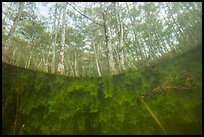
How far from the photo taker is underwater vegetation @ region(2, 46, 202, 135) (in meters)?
2.90

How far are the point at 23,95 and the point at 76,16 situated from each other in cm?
1555

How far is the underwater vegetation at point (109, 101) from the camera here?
290cm

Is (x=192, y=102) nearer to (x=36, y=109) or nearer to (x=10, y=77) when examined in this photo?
(x=36, y=109)

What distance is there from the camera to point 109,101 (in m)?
3.22

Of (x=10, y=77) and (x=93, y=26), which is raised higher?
(x=93, y=26)

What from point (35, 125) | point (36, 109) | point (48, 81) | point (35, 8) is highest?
point (35, 8)

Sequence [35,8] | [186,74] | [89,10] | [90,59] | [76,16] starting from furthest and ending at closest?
[90,59] < [89,10] < [76,16] < [35,8] < [186,74]

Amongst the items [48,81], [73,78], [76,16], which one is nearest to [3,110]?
[48,81]

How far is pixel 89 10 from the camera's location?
19.2 meters

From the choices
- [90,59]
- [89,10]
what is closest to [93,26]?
[89,10]

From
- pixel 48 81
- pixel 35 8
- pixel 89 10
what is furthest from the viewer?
pixel 89 10

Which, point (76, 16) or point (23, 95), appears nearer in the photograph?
point (23, 95)

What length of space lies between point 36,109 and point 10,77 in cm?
75

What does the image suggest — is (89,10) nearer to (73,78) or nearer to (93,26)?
(93,26)
